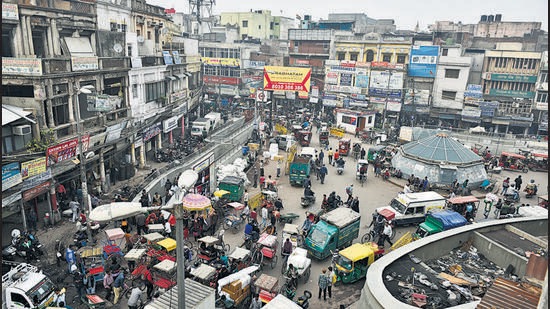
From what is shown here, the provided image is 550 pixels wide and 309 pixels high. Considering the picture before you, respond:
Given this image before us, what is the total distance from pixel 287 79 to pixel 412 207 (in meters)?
25.3

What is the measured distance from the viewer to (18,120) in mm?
18094

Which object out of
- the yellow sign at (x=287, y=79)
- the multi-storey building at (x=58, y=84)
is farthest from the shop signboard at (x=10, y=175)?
the yellow sign at (x=287, y=79)

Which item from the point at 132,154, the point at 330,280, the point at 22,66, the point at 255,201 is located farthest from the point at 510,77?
the point at 22,66

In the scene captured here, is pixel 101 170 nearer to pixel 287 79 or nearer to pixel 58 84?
→ pixel 58 84

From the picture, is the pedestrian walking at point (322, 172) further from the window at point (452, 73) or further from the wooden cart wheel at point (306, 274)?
the window at point (452, 73)

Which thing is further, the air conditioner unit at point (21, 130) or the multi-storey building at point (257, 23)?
the multi-storey building at point (257, 23)

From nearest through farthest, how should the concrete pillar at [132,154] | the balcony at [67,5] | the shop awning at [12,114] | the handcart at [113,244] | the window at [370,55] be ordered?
the handcart at [113,244]
the shop awning at [12,114]
the balcony at [67,5]
the concrete pillar at [132,154]
the window at [370,55]

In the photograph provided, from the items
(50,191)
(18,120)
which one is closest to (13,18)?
(18,120)

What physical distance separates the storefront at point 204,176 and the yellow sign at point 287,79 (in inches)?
769

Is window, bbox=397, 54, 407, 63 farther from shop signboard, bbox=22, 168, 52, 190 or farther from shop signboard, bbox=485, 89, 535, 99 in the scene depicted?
shop signboard, bbox=22, 168, 52, 190

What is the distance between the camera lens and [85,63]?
22375 mm

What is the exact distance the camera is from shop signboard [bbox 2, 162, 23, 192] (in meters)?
16.0

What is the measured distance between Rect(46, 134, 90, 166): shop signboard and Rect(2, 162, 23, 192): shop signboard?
5.66 feet

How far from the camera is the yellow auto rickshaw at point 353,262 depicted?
1567cm
